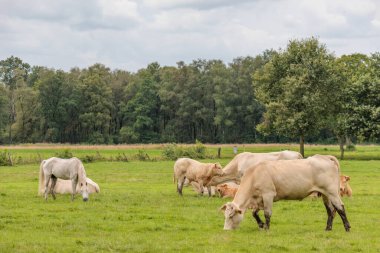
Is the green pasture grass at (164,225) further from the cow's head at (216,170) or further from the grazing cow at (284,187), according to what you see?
the cow's head at (216,170)

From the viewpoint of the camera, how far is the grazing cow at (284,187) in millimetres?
14992

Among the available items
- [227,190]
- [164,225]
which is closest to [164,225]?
[164,225]

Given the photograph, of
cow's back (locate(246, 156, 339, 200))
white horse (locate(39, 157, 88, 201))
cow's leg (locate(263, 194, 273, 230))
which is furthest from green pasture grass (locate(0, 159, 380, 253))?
cow's back (locate(246, 156, 339, 200))

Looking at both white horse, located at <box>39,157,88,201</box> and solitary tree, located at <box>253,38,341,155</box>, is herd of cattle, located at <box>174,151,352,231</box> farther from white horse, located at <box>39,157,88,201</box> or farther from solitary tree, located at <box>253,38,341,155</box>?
solitary tree, located at <box>253,38,341,155</box>

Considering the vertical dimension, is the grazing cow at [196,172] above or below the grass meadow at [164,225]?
above

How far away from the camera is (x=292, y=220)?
55.4 feet

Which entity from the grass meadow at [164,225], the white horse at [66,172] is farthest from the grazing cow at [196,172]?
the white horse at [66,172]

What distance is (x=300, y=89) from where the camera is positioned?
2185 inches

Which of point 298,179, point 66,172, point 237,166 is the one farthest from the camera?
point 237,166

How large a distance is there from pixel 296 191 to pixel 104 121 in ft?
314

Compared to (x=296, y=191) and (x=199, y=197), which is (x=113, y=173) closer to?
(x=199, y=197)

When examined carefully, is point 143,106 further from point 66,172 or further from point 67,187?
point 66,172

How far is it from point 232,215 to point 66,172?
10379mm

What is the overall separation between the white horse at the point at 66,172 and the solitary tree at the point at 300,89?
34727mm
